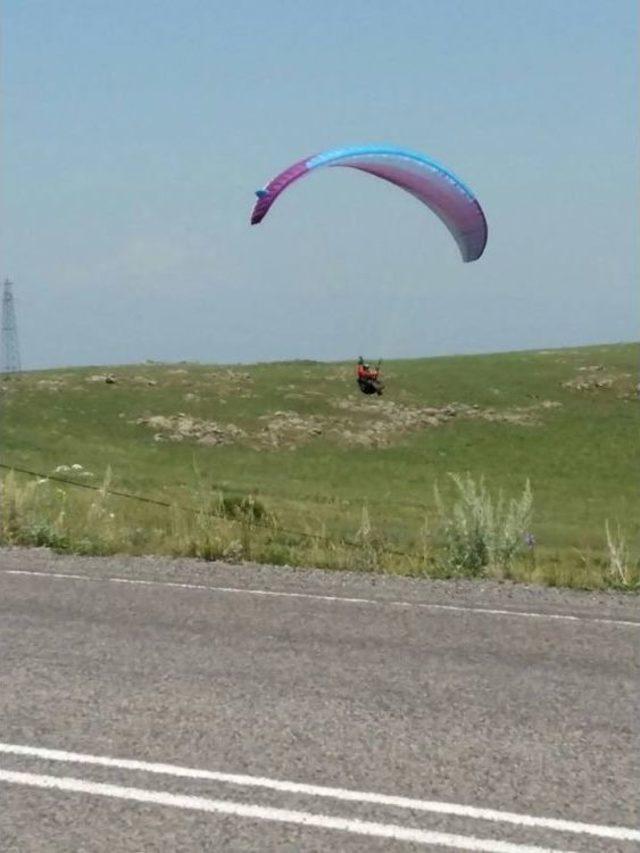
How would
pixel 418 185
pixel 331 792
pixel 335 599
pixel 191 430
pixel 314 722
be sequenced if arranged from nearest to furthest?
pixel 331 792 → pixel 314 722 → pixel 335 599 → pixel 418 185 → pixel 191 430

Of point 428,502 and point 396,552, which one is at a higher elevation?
point 396,552

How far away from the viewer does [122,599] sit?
1086cm

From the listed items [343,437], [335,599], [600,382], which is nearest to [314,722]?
[335,599]

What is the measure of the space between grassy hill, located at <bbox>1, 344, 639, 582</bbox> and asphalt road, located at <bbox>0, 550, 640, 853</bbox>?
16.9 metres

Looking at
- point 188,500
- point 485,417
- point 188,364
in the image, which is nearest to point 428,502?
point 188,500

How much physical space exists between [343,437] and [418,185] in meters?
39.0

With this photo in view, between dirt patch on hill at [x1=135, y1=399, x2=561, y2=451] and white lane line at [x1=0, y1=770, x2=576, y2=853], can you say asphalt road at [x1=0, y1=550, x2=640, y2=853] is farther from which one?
dirt patch on hill at [x1=135, y1=399, x2=561, y2=451]

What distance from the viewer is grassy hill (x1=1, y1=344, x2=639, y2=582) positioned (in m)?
40.5

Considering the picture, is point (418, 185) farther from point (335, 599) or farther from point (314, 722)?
point (314, 722)

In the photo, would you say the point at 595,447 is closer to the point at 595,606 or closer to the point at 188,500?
the point at 188,500

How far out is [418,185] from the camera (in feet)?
57.6

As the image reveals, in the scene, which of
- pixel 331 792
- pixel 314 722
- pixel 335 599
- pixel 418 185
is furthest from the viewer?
pixel 418 185

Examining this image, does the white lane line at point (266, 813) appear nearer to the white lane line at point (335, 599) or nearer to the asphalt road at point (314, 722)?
the asphalt road at point (314, 722)

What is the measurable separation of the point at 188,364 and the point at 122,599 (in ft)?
228
